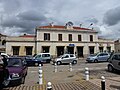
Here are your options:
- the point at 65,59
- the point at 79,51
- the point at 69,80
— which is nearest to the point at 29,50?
the point at 79,51

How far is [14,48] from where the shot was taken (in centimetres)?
3969

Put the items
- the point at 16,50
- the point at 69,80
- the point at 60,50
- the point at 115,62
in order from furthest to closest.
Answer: the point at 60,50 → the point at 16,50 → the point at 115,62 → the point at 69,80

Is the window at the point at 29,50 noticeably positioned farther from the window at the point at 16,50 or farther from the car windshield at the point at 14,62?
the car windshield at the point at 14,62

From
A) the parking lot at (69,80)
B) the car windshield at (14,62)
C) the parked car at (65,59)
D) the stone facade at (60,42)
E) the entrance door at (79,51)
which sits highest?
the stone facade at (60,42)

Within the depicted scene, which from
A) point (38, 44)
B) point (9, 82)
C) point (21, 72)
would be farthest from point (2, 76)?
point (38, 44)

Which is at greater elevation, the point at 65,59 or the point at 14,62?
the point at 14,62

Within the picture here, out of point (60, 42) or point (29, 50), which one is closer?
point (29, 50)

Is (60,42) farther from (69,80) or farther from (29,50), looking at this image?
(69,80)

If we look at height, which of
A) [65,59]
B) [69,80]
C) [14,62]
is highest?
[14,62]

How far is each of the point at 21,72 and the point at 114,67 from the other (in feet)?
27.3

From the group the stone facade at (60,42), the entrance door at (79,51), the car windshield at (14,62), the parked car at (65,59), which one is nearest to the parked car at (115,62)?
the car windshield at (14,62)

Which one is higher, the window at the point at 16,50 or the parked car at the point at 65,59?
the window at the point at 16,50

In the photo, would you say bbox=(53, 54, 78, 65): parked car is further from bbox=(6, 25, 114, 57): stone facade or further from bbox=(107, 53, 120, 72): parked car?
bbox=(6, 25, 114, 57): stone facade

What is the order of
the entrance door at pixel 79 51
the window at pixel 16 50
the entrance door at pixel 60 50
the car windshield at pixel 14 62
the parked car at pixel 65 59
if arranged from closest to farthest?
the car windshield at pixel 14 62
the parked car at pixel 65 59
the window at pixel 16 50
the entrance door at pixel 60 50
the entrance door at pixel 79 51
